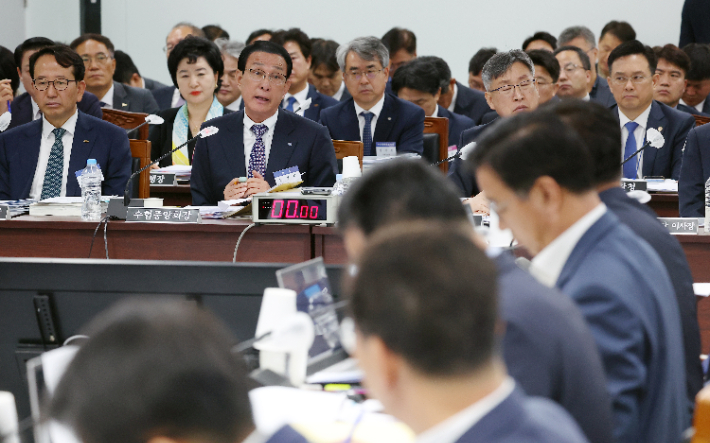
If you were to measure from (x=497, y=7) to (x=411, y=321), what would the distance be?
313 inches

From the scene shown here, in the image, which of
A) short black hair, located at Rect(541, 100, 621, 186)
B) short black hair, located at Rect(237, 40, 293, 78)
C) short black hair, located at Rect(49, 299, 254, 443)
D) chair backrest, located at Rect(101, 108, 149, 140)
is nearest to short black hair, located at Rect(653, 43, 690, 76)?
short black hair, located at Rect(237, 40, 293, 78)

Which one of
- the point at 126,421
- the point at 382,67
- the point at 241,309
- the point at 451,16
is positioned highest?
the point at 451,16

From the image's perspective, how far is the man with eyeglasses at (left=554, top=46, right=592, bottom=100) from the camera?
5.62 m

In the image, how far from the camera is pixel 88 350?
810 mm

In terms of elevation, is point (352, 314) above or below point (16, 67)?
below

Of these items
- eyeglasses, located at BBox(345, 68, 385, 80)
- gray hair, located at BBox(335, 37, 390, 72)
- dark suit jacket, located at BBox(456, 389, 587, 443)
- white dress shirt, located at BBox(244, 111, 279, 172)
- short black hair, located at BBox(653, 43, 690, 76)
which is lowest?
dark suit jacket, located at BBox(456, 389, 587, 443)

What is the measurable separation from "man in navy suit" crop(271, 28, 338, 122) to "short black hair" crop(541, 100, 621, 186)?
426 centimetres

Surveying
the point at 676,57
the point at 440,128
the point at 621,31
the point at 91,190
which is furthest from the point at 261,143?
the point at 621,31

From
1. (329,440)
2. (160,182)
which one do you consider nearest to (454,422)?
(329,440)

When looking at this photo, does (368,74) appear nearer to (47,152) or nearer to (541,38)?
(47,152)

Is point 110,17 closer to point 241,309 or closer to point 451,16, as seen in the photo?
point 451,16

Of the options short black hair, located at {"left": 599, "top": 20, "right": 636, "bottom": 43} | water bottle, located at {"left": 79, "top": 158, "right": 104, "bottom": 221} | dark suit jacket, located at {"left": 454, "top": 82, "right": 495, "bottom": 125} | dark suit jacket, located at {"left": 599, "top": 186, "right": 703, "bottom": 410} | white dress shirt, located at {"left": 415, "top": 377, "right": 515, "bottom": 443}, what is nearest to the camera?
white dress shirt, located at {"left": 415, "top": 377, "right": 515, "bottom": 443}

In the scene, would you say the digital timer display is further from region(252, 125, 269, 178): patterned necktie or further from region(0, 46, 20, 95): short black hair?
region(0, 46, 20, 95): short black hair

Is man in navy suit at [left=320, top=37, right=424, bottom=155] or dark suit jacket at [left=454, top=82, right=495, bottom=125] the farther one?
dark suit jacket at [left=454, top=82, right=495, bottom=125]
